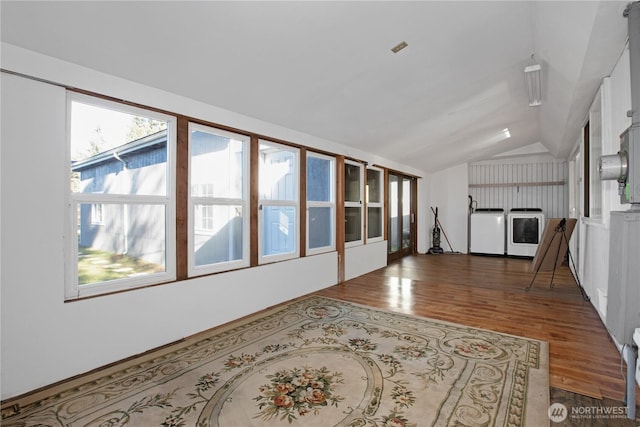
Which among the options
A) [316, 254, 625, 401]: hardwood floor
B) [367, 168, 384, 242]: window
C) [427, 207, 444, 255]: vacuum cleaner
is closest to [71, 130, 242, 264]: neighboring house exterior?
[316, 254, 625, 401]: hardwood floor

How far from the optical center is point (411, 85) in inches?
152

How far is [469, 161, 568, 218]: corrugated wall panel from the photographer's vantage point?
328 inches

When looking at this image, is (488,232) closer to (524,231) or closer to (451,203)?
(524,231)

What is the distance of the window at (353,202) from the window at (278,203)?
1.32m

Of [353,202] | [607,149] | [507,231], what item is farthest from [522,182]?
[607,149]

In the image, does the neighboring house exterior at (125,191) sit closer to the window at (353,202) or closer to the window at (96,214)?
the window at (96,214)

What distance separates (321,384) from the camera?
224cm

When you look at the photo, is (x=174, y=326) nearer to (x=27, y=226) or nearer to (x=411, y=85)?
(x=27, y=226)

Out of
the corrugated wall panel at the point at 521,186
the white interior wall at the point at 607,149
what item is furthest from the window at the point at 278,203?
the corrugated wall panel at the point at 521,186

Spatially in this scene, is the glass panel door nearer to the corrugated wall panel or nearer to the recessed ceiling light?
the corrugated wall panel

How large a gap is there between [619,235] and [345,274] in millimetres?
3948

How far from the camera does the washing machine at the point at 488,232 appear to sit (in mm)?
8281

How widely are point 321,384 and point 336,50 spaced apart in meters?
2.77

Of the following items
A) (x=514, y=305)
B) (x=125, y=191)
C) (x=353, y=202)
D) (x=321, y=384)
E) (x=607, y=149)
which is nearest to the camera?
(x=321, y=384)
